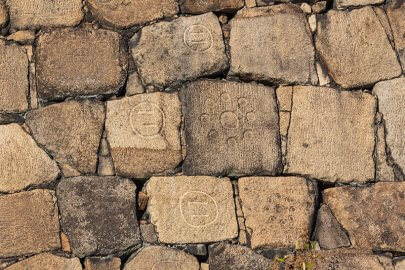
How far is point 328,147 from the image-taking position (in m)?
3.90

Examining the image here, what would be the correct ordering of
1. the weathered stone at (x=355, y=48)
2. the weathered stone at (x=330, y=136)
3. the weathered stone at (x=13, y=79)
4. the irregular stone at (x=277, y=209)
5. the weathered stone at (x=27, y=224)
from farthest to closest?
1. the weathered stone at (x=355, y=48)
2. the weathered stone at (x=330, y=136)
3. the irregular stone at (x=277, y=209)
4. the weathered stone at (x=13, y=79)
5. the weathered stone at (x=27, y=224)

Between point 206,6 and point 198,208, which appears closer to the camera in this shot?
point 198,208

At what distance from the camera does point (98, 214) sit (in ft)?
11.8

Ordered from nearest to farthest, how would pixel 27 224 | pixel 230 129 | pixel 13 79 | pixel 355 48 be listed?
pixel 27 224 → pixel 13 79 → pixel 230 129 → pixel 355 48

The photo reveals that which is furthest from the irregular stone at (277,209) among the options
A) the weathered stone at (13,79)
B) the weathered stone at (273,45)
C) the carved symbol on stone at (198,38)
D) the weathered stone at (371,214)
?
the weathered stone at (13,79)

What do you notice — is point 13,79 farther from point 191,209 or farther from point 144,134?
point 191,209

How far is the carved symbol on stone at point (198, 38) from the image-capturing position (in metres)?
3.86

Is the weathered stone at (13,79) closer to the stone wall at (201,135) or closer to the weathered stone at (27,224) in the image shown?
the stone wall at (201,135)

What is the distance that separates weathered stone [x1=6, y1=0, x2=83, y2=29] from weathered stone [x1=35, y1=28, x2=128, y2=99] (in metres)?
0.06

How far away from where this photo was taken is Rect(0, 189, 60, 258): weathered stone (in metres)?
3.55

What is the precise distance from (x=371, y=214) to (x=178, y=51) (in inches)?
53.1

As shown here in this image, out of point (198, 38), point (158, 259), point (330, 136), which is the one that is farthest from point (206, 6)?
point (158, 259)

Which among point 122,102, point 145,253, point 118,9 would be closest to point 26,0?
point 118,9

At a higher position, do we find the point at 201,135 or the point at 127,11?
the point at 127,11
